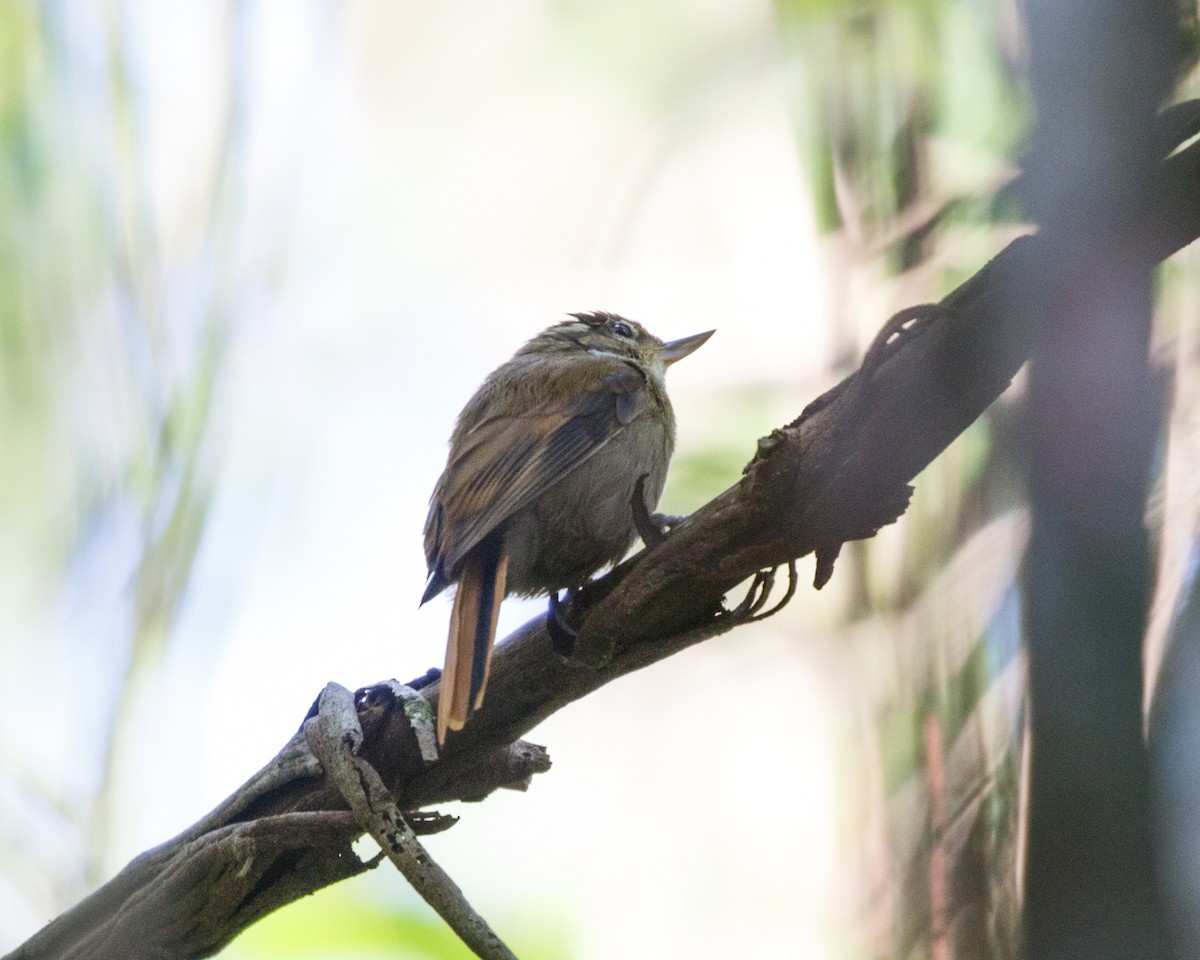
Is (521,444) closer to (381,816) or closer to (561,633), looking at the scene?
(561,633)

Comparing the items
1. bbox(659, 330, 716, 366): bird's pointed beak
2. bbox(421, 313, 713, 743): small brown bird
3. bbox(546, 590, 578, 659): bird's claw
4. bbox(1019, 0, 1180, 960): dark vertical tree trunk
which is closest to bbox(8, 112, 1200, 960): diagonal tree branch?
bbox(546, 590, 578, 659): bird's claw

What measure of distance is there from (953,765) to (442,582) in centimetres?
193

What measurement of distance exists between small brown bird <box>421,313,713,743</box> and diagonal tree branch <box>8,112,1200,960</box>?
1.59 ft

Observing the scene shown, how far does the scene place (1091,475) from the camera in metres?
0.56

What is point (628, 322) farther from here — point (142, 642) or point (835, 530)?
point (835, 530)

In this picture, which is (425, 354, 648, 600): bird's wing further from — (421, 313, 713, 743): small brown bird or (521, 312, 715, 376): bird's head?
(521, 312, 715, 376): bird's head

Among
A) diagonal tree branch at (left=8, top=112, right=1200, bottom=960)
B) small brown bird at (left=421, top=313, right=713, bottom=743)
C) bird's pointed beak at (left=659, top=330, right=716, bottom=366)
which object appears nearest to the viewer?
diagonal tree branch at (left=8, top=112, right=1200, bottom=960)

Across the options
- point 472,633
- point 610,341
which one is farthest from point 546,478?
point 610,341

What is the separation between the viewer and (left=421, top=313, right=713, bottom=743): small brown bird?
2587 mm

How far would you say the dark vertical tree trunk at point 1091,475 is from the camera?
52 cm

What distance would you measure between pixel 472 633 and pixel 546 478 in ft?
2.41

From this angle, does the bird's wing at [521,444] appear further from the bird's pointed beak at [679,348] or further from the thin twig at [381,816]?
the thin twig at [381,816]

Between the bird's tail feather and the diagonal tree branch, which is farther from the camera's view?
the bird's tail feather

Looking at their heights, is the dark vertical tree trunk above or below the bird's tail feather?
below
